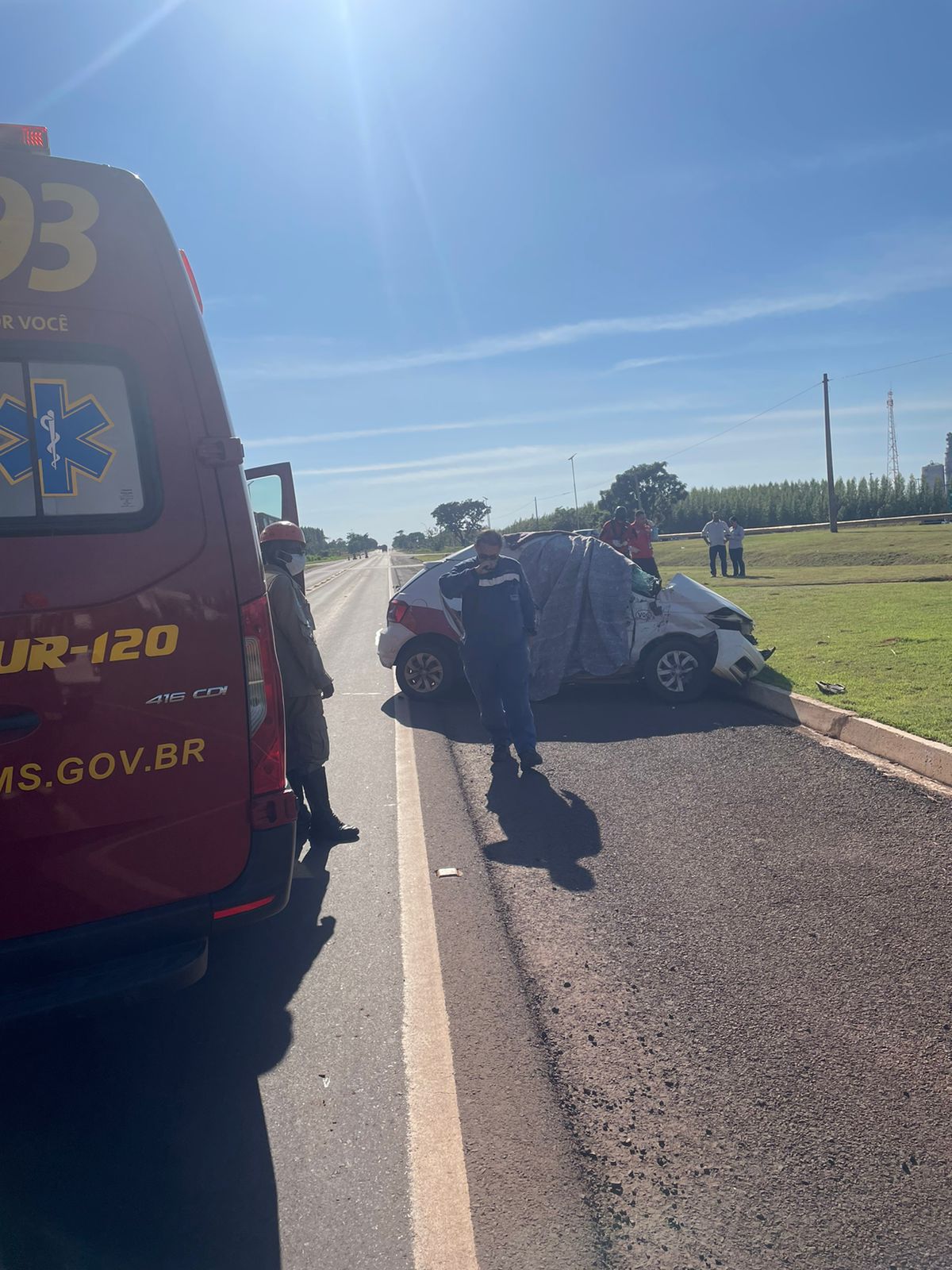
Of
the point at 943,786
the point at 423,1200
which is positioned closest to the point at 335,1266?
the point at 423,1200

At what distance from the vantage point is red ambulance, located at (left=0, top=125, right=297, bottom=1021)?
2910 mm

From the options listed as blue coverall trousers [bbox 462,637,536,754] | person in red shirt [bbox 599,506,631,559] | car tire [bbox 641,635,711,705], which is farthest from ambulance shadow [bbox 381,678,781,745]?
person in red shirt [bbox 599,506,631,559]

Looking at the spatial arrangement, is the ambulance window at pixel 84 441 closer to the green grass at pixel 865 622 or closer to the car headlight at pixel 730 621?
the green grass at pixel 865 622

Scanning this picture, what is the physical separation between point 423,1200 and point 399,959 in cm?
152

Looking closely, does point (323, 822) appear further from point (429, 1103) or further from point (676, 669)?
point (676, 669)

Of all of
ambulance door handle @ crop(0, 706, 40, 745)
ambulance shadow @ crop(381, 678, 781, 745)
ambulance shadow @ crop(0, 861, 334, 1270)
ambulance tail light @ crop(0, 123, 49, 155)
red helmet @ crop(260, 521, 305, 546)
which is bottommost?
ambulance shadow @ crop(0, 861, 334, 1270)

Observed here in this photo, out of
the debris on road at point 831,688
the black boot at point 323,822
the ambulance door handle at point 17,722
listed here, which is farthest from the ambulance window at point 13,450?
the debris on road at point 831,688

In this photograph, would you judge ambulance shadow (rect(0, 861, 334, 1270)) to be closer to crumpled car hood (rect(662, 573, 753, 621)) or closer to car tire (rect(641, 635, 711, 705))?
car tire (rect(641, 635, 711, 705))

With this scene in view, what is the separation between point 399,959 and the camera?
418cm

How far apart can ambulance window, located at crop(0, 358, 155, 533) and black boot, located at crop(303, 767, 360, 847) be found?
118 inches

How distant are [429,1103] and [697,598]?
676 centimetres

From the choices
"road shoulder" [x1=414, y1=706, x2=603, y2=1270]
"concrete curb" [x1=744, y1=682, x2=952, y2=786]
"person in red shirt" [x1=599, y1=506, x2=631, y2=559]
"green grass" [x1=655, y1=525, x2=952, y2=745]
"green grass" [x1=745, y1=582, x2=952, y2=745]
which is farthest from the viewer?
"person in red shirt" [x1=599, y1=506, x2=631, y2=559]

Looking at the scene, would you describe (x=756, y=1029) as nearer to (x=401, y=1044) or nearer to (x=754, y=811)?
(x=401, y=1044)

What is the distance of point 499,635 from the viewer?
7.26 meters
